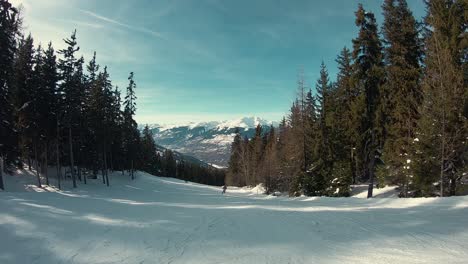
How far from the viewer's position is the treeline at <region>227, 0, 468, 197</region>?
18.4 meters

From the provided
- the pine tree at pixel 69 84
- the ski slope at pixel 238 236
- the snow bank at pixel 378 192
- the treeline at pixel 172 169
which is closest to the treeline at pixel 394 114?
the snow bank at pixel 378 192

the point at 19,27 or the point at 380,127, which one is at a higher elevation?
the point at 19,27

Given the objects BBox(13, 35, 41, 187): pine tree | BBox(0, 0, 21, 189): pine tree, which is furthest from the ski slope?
BBox(13, 35, 41, 187): pine tree

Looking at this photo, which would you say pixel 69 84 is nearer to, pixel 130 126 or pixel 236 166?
pixel 130 126

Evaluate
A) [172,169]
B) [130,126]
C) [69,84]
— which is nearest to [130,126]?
[130,126]

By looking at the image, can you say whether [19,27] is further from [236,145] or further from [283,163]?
[236,145]

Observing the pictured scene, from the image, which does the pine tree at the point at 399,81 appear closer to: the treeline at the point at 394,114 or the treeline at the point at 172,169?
the treeline at the point at 394,114

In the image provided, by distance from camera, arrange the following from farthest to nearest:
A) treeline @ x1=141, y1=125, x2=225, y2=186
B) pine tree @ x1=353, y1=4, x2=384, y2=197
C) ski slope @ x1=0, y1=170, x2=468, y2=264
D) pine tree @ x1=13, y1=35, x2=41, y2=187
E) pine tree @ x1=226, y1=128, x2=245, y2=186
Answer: treeline @ x1=141, y1=125, x2=225, y2=186
pine tree @ x1=226, y1=128, x2=245, y2=186
pine tree @ x1=13, y1=35, x2=41, y2=187
pine tree @ x1=353, y1=4, x2=384, y2=197
ski slope @ x1=0, y1=170, x2=468, y2=264

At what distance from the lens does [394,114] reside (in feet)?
79.9

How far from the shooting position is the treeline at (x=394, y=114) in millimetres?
18422

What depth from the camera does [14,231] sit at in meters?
9.72

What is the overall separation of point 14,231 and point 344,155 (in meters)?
29.0

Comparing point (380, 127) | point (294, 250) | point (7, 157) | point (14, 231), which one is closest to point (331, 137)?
point (380, 127)

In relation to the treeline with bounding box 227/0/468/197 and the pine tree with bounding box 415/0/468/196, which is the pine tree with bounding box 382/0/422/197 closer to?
the treeline with bounding box 227/0/468/197
